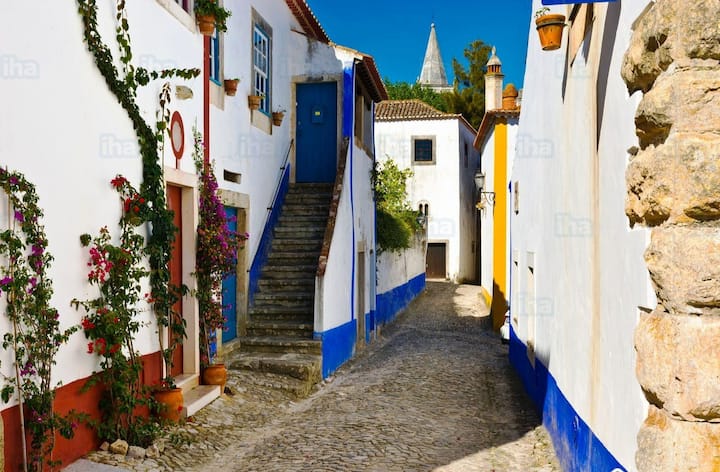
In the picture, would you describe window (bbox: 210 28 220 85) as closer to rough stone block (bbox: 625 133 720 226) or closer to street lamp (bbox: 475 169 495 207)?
rough stone block (bbox: 625 133 720 226)

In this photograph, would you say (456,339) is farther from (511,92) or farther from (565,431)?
(565,431)

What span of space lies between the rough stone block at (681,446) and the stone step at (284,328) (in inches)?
298

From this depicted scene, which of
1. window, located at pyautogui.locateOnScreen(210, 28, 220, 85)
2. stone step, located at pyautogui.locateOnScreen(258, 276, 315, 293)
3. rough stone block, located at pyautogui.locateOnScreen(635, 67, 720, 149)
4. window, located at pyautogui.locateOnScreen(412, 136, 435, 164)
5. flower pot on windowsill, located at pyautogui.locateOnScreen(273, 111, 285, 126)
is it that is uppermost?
window, located at pyautogui.locateOnScreen(412, 136, 435, 164)

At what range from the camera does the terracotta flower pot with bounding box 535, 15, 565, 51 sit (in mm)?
5457

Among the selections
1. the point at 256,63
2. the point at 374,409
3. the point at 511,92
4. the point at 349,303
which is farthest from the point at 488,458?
the point at 511,92

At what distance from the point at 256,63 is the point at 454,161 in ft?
60.5

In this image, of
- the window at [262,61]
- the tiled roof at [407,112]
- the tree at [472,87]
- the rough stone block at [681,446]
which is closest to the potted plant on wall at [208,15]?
the window at [262,61]

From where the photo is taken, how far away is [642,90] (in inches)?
123

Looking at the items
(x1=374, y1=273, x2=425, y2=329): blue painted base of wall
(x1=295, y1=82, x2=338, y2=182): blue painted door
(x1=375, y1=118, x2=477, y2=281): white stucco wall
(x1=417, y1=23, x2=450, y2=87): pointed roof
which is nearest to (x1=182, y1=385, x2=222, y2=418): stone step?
(x1=295, y1=82, x2=338, y2=182): blue painted door

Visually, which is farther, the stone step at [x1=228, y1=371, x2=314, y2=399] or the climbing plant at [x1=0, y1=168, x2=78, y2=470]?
the stone step at [x1=228, y1=371, x2=314, y2=399]

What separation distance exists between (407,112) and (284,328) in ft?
67.8

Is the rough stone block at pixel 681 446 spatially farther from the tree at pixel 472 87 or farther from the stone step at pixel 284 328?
the tree at pixel 472 87

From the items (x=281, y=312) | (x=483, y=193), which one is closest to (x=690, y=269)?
(x=281, y=312)

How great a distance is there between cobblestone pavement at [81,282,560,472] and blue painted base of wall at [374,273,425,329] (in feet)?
15.9
